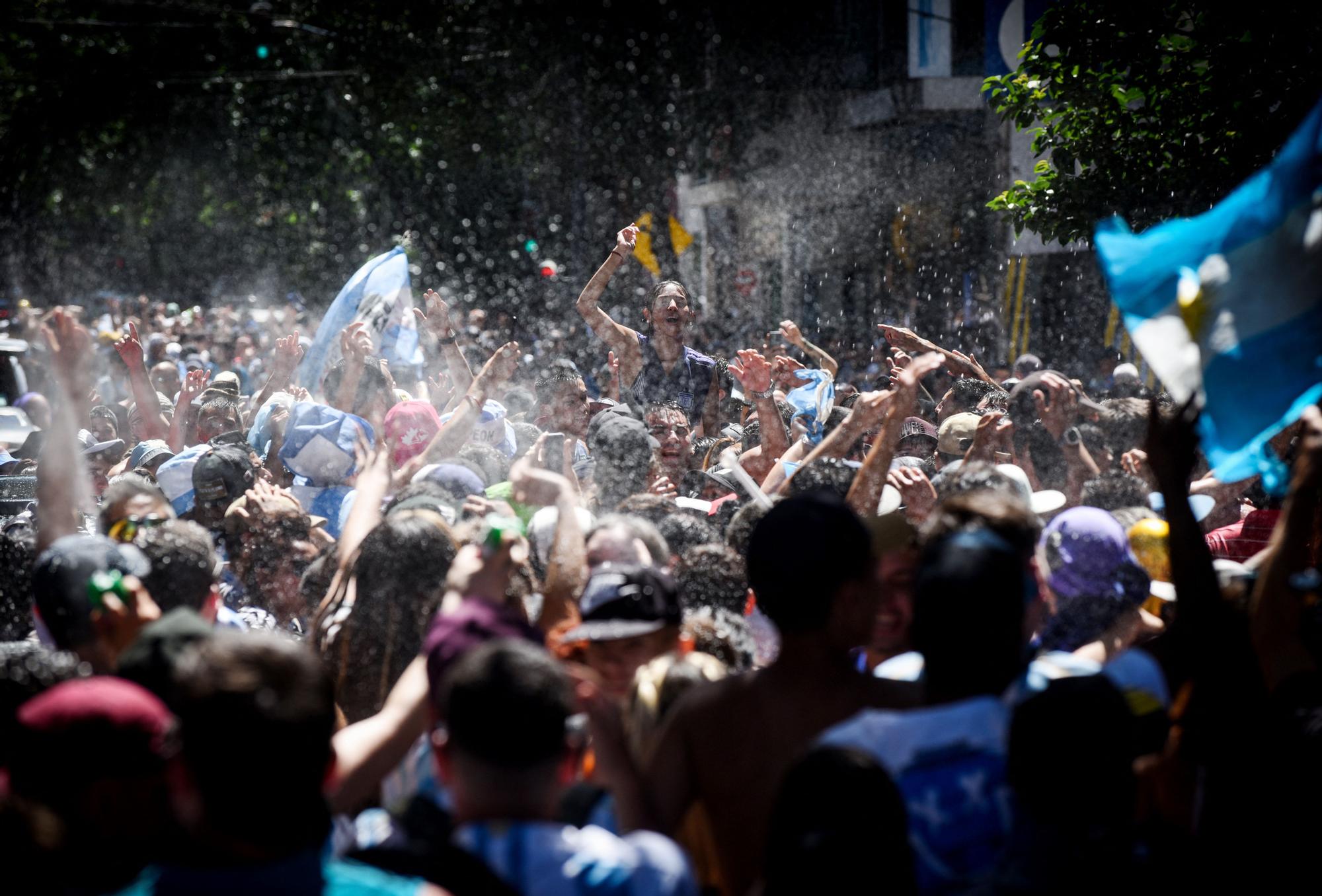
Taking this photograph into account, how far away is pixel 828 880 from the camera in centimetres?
193

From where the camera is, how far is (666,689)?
2781 millimetres

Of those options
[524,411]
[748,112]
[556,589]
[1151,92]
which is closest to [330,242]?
[748,112]

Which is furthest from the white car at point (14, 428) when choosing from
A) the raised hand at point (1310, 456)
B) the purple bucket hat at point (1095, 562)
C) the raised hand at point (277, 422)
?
the raised hand at point (1310, 456)

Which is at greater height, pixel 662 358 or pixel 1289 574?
pixel 662 358

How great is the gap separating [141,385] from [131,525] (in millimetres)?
3735

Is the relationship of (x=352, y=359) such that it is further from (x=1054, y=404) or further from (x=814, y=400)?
(x=1054, y=404)

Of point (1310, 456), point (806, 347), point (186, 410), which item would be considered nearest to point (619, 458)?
point (1310, 456)

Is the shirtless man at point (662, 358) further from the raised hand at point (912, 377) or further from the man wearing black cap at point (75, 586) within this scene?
the man wearing black cap at point (75, 586)

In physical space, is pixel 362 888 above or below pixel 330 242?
below

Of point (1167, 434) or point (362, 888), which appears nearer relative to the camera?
point (362, 888)

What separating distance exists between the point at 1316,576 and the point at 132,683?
238cm

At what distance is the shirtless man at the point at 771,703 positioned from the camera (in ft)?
→ 8.19

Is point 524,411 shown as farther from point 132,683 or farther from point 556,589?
point 132,683

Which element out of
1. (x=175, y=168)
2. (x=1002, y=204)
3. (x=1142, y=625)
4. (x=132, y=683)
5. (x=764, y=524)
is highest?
(x=175, y=168)
